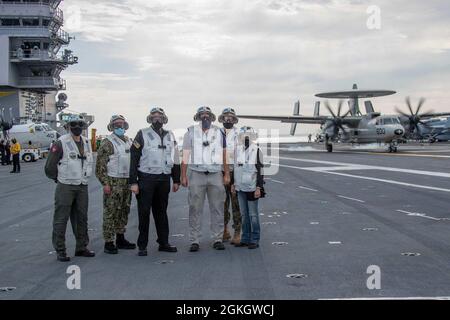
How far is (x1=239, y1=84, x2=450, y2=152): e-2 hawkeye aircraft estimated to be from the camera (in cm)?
4062

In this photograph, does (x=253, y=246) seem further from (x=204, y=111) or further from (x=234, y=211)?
(x=204, y=111)

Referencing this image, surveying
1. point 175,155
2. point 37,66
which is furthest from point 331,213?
point 37,66

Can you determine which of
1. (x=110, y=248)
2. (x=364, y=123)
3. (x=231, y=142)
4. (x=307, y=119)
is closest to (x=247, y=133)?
(x=231, y=142)

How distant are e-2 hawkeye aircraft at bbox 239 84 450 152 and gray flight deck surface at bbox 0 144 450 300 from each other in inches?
1056

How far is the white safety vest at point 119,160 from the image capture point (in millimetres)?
8898

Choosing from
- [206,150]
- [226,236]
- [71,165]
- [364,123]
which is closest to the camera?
[71,165]

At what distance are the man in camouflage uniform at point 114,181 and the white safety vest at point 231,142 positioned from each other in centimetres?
181

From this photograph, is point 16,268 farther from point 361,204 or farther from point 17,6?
point 17,6

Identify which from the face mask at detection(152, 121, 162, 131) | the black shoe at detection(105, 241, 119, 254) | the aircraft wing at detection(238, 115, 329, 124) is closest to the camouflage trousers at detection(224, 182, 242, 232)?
the face mask at detection(152, 121, 162, 131)

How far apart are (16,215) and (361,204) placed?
9.44 m

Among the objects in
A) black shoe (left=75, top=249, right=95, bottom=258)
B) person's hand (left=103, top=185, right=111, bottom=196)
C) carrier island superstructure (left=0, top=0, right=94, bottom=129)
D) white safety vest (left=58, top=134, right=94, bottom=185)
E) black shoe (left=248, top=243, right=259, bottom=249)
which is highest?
carrier island superstructure (left=0, top=0, right=94, bottom=129)

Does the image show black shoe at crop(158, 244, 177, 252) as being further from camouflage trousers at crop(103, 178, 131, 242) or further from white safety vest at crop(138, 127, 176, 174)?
white safety vest at crop(138, 127, 176, 174)

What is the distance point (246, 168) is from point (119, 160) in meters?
2.25

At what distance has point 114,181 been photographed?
8.91 m
